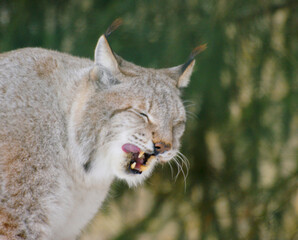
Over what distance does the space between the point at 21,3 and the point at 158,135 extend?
2921mm

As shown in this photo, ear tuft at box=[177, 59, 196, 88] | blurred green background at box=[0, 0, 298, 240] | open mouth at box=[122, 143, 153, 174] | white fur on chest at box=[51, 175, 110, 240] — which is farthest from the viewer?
blurred green background at box=[0, 0, 298, 240]

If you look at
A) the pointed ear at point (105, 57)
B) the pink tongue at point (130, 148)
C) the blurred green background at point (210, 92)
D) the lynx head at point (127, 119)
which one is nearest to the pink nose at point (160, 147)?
the lynx head at point (127, 119)

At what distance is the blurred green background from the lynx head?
1754 mm

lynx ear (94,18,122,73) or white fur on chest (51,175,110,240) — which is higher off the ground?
lynx ear (94,18,122,73)

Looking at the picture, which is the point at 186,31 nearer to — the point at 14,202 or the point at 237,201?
the point at 237,201

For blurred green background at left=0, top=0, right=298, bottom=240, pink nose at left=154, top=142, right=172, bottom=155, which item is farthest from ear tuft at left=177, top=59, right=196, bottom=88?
blurred green background at left=0, top=0, right=298, bottom=240

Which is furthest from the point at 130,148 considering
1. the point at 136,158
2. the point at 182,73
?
the point at 182,73

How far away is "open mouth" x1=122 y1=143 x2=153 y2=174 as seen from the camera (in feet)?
10.8

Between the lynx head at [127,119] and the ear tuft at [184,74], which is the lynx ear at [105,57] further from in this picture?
the ear tuft at [184,74]

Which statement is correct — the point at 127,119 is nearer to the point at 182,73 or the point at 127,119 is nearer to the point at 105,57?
the point at 105,57

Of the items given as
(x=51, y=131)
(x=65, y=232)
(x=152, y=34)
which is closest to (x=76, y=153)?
(x=51, y=131)

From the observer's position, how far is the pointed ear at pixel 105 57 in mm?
3363

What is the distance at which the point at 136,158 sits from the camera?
338cm

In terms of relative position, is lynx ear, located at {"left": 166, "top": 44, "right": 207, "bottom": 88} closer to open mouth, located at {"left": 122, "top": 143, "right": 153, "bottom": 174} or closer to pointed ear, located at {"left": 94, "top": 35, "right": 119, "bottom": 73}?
pointed ear, located at {"left": 94, "top": 35, "right": 119, "bottom": 73}
